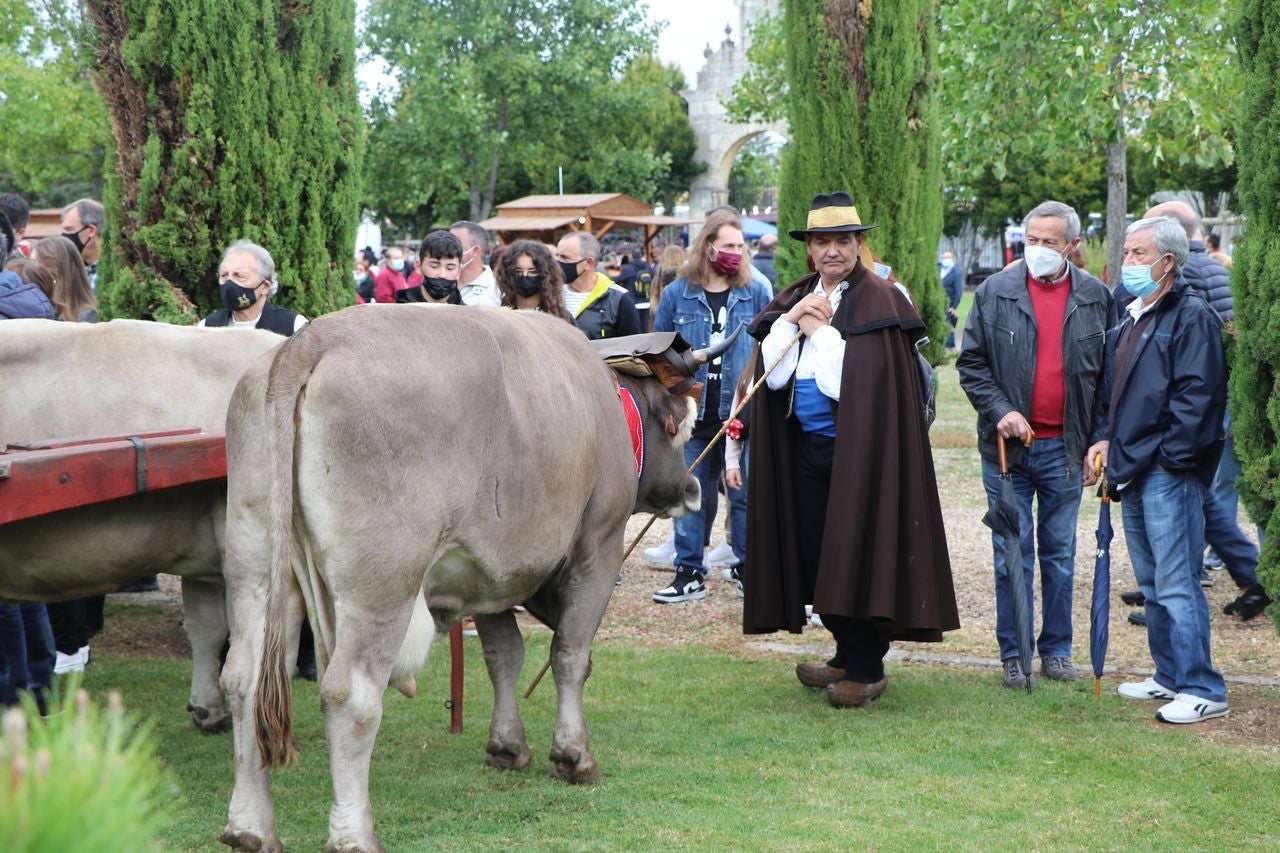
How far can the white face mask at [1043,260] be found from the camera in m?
6.82

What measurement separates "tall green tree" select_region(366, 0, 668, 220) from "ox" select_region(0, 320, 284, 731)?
3375 cm

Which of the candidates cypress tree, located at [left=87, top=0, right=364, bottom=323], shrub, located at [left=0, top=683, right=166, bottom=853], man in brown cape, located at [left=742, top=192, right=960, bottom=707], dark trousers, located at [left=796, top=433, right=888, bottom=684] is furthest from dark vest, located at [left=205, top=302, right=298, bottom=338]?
shrub, located at [left=0, top=683, right=166, bottom=853]

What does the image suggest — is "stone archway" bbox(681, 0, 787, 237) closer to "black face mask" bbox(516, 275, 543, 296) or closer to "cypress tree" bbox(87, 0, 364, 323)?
"cypress tree" bbox(87, 0, 364, 323)

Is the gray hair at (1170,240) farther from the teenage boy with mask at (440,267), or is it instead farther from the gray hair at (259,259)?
the gray hair at (259,259)

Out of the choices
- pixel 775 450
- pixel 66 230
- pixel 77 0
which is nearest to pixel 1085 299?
pixel 775 450

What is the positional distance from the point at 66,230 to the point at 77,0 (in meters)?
2.11

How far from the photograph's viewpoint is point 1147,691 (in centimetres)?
657

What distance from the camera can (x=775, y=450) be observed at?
→ 22.0ft

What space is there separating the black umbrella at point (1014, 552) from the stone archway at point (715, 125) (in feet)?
153

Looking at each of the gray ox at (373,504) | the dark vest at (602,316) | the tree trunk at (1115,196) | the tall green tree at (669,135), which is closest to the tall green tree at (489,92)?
the tall green tree at (669,135)

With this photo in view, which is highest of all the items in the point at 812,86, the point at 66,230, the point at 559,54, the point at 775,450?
the point at 559,54

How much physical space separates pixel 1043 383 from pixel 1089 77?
1047 centimetres

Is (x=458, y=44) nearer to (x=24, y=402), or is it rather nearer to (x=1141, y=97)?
(x=1141, y=97)

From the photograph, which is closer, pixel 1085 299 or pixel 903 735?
pixel 903 735
